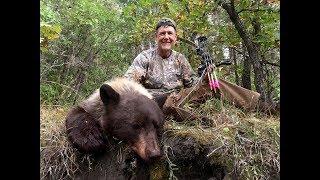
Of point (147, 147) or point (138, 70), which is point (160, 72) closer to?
point (138, 70)

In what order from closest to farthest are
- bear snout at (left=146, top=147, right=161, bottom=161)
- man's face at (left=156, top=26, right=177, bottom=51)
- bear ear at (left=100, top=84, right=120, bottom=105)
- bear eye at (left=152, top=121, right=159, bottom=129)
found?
bear snout at (left=146, top=147, right=161, bottom=161)
bear eye at (left=152, top=121, right=159, bottom=129)
bear ear at (left=100, top=84, right=120, bottom=105)
man's face at (left=156, top=26, right=177, bottom=51)

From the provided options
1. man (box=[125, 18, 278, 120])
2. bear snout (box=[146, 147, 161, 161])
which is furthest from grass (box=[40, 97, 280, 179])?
bear snout (box=[146, 147, 161, 161])

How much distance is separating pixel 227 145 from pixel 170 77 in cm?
217

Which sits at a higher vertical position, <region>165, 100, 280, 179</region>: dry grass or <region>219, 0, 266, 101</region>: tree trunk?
<region>219, 0, 266, 101</region>: tree trunk

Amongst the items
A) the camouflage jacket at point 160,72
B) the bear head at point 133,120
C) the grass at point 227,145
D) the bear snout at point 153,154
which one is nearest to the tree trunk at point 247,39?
the camouflage jacket at point 160,72

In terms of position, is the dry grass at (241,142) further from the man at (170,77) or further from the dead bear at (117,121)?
the man at (170,77)

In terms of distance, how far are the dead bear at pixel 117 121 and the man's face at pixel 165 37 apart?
1.82 m

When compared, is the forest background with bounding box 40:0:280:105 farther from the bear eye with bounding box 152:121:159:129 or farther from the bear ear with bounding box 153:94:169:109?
the bear eye with bounding box 152:121:159:129

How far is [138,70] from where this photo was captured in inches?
246

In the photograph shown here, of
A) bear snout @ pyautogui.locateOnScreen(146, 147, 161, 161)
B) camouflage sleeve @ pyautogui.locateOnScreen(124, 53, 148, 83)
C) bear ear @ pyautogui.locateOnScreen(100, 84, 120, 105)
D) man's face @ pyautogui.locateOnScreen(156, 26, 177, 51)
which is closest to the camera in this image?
bear snout @ pyautogui.locateOnScreen(146, 147, 161, 161)

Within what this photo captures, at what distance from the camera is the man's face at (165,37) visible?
646cm

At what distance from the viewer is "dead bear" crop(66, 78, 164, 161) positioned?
4.23m
